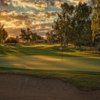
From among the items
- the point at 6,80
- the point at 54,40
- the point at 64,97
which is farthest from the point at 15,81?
the point at 54,40

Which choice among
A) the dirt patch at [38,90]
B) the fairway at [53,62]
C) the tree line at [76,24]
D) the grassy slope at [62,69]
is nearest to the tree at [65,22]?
the tree line at [76,24]

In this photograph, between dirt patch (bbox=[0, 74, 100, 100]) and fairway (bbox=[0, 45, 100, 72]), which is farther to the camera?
fairway (bbox=[0, 45, 100, 72])

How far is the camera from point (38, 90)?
601 inches

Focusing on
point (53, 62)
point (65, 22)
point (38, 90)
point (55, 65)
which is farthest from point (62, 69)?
point (65, 22)

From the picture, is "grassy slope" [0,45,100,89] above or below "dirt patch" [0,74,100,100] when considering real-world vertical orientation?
below

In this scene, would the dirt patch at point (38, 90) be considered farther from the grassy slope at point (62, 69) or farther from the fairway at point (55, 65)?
the fairway at point (55, 65)

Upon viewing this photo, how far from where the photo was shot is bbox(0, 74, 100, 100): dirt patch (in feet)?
46.0

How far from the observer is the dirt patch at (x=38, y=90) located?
552 inches

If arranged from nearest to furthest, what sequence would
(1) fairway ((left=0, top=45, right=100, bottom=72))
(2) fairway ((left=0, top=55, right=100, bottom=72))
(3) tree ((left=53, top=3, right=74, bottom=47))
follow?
(2) fairway ((left=0, top=55, right=100, bottom=72))
(1) fairway ((left=0, top=45, right=100, bottom=72))
(3) tree ((left=53, top=3, right=74, bottom=47))

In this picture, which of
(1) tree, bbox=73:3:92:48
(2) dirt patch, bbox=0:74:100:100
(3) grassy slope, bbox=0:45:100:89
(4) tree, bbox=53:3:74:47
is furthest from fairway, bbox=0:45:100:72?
(4) tree, bbox=53:3:74:47

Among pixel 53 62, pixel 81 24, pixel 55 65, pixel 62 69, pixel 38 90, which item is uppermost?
pixel 81 24

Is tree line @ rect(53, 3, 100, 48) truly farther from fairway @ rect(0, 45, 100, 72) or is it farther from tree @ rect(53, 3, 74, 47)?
fairway @ rect(0, 45, 100, 72)

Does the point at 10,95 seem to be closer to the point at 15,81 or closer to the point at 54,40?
the point at 15,81

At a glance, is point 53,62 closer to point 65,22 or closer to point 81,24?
point 81,24
